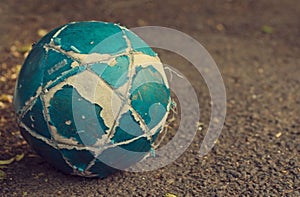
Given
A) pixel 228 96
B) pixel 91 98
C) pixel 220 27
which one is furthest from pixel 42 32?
pixel 91 98

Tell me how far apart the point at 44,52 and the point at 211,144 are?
1.51 meters

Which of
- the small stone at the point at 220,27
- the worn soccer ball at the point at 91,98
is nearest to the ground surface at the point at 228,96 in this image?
the small stone at the point at 220,27

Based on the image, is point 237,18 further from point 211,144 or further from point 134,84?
point 134,84

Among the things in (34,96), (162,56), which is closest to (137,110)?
(34,96)

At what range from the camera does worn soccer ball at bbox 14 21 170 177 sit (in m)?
3.72

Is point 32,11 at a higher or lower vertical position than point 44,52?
lower

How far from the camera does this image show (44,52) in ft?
12.7

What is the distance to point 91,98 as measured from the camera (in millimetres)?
3689

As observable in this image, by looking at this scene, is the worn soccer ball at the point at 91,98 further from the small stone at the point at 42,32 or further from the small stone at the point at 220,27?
the small stone at the point at 220,27

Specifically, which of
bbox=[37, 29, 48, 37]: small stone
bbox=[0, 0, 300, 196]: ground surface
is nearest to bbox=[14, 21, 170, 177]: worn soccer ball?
bbox=[0, 0, 300, 196]: ground surface

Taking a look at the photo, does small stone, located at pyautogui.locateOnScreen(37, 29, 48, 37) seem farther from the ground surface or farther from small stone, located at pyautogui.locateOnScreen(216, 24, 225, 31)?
small stone, located at pyautogui.locateOnScreen(216, 24, 225, 31)

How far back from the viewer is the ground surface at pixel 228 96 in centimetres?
411

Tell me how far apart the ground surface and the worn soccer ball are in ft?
0.95

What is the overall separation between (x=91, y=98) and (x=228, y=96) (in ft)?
6.89
